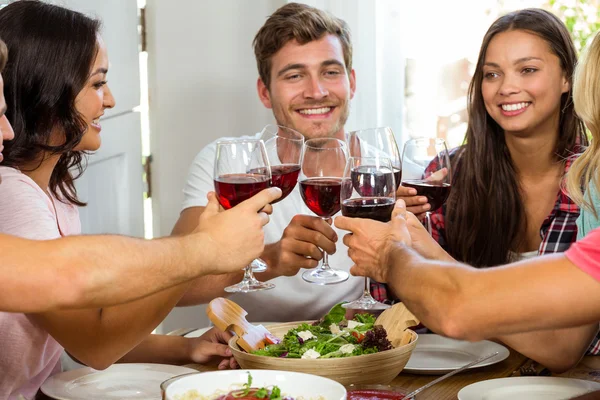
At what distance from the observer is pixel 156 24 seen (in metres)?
3.47

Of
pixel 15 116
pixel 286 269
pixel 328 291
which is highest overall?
pixel 15 116

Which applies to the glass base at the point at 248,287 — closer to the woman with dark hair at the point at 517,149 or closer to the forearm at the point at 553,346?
the forearm at the point at 553,346

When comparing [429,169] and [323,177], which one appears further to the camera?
[429,169]

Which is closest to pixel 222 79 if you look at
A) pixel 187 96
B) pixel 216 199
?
pixel 187 96

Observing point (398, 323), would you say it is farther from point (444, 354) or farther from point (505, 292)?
point (505, 292)

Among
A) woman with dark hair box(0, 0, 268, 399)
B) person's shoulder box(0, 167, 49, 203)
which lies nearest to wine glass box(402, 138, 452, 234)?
woman with dark hair box(0, 0, 268, 399)

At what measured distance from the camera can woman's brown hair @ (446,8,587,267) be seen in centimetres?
258

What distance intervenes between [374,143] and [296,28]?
35.9 inches

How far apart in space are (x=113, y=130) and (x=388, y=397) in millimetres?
2084

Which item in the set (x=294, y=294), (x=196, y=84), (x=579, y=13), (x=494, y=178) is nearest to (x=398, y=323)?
(x=294, y=294)

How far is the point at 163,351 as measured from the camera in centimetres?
200

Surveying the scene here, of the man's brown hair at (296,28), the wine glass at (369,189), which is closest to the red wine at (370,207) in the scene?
the wine glass at (369,189)

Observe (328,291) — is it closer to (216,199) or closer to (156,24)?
(216,199)

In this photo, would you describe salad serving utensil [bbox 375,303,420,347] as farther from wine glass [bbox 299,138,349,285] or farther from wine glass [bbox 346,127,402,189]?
wine glass [bbox 346,127,402,189]
